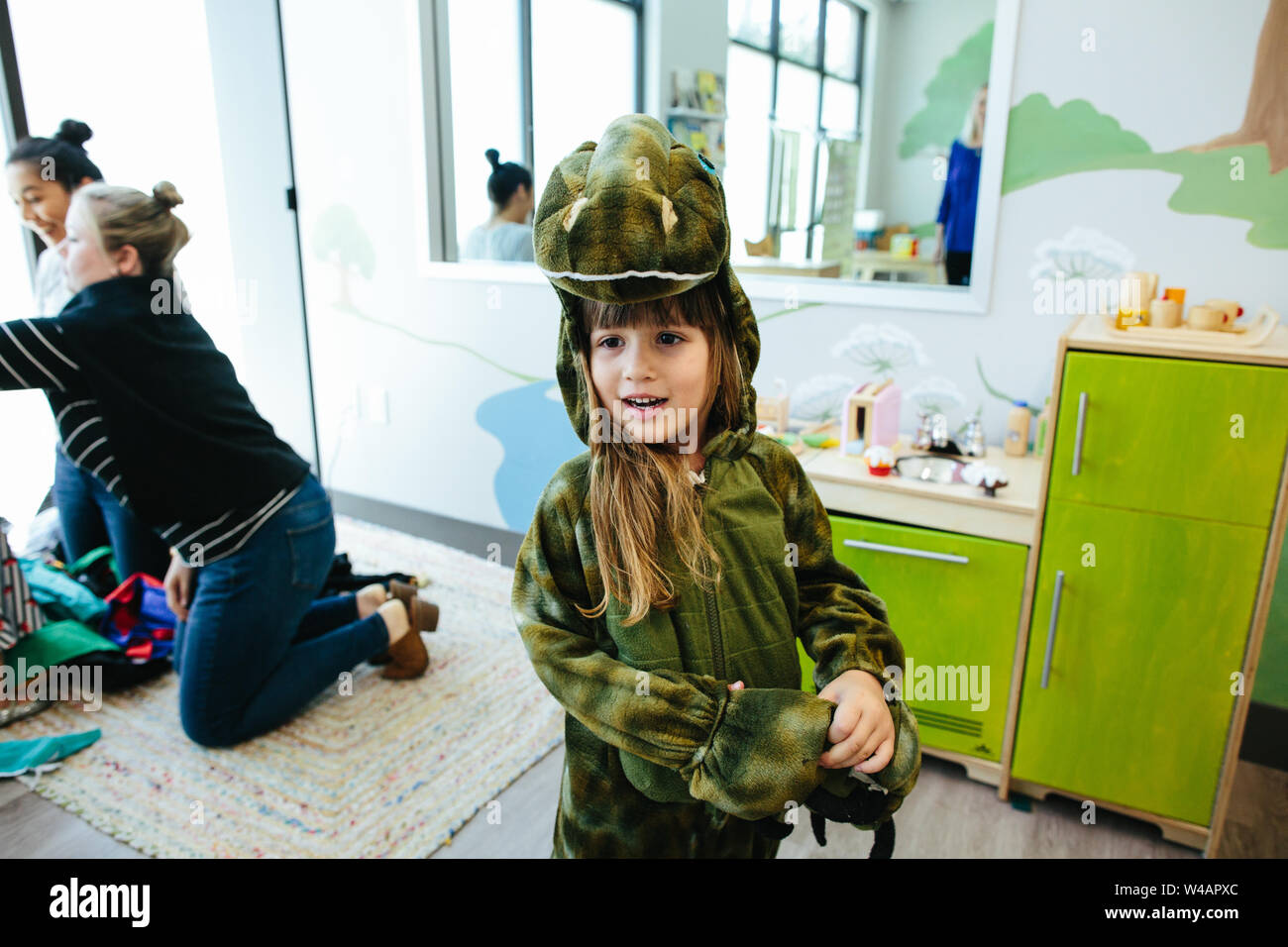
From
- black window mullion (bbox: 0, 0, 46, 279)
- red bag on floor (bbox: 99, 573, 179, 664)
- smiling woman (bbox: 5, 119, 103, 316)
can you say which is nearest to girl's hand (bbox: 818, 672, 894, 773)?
red bag on floor (bbox: 99, 573, 179, 664)

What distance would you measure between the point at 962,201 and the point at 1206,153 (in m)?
0.49

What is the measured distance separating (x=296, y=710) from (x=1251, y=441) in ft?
6.92

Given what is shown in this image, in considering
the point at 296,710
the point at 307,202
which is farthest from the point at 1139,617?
the point at 307,202

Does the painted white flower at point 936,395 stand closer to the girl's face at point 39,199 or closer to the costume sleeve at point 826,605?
the costume sleeve at point 826,605

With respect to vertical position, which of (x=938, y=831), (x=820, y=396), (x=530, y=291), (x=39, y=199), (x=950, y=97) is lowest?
(x=938, y=831)

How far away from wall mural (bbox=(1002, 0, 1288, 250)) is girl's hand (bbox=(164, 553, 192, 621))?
214 centimetres

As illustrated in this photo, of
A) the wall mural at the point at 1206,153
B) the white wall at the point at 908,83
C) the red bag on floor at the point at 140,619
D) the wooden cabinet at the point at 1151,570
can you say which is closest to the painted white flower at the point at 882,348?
the white wall at the point at 908,83

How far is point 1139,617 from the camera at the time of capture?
1674 mm

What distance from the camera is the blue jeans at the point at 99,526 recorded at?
253cm

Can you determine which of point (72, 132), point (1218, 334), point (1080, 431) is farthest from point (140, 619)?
point (1218, 334)

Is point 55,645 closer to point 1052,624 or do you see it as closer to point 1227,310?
point 1052,624

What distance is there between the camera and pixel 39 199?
2168 millimetres

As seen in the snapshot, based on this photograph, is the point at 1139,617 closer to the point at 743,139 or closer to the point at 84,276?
the point at 743,139

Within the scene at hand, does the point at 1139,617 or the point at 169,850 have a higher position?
the point at 1139,617
